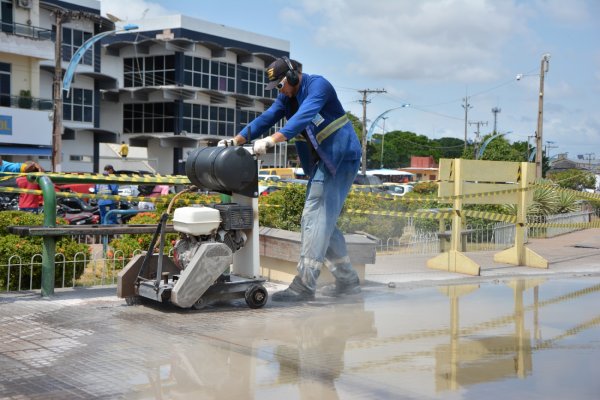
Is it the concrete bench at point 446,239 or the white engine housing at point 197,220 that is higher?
the white engine housing at point 197,220

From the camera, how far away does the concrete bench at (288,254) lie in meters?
8.27

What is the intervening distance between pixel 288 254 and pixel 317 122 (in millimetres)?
1732

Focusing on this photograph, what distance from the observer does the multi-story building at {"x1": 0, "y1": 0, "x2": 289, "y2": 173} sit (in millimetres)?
39781

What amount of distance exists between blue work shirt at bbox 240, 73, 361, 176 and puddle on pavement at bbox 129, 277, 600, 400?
1.39m

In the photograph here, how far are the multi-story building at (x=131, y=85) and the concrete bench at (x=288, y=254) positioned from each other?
1301 inches

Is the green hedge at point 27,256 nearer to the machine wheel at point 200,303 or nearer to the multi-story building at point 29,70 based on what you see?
the machine wheel at point 200,303

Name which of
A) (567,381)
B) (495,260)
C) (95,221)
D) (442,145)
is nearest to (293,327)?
(567,381)

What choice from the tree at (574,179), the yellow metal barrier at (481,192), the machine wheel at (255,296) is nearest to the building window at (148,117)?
the tree at (574,179)

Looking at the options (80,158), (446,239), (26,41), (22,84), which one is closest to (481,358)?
(446,239)

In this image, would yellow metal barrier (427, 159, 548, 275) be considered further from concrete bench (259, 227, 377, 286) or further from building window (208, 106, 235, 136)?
building window (208, 106, 235, 136)

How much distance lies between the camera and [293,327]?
6.23 meters

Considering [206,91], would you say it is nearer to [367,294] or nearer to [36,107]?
[36,107]

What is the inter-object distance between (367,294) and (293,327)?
1.88 m

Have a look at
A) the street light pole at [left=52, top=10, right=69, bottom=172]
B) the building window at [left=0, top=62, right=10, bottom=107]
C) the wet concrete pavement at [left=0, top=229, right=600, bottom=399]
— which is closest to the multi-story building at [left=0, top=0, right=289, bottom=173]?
the building window at [left=0, top=62, right=10, bottom=107]
